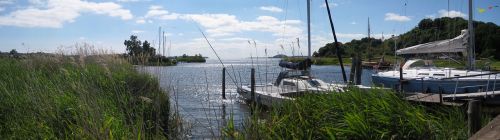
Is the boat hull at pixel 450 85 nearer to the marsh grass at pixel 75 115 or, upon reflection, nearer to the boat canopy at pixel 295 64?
the boat canopy at pixel 295 64

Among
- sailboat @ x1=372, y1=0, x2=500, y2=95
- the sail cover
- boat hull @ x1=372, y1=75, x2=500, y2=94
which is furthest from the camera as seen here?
the sail cover

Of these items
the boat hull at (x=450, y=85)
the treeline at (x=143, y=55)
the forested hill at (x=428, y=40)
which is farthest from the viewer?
the forested hill at (x=428, y=40)

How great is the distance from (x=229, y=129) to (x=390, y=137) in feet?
6.44

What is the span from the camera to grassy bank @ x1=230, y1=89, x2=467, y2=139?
18.9 feet

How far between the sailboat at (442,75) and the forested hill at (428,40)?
142cm

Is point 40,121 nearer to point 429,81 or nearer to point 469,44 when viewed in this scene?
point 429,81

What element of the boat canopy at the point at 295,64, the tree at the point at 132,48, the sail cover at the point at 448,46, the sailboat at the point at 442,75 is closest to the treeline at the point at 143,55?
the tree at the point at 132,48

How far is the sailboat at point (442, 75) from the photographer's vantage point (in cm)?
1817

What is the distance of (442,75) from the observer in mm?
19953

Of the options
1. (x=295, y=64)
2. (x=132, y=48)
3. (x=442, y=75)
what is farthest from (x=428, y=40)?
(x=295, y=64)

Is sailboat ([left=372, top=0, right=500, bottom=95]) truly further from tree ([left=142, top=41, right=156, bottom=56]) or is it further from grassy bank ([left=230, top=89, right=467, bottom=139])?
grassy bank ([left=230, top=89, right=467, bottom=139])

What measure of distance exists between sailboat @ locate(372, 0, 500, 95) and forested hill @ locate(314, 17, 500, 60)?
1421 millimetres

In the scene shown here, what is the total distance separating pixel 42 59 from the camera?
561 inches

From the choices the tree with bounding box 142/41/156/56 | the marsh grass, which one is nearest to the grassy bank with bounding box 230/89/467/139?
the marsh grass
